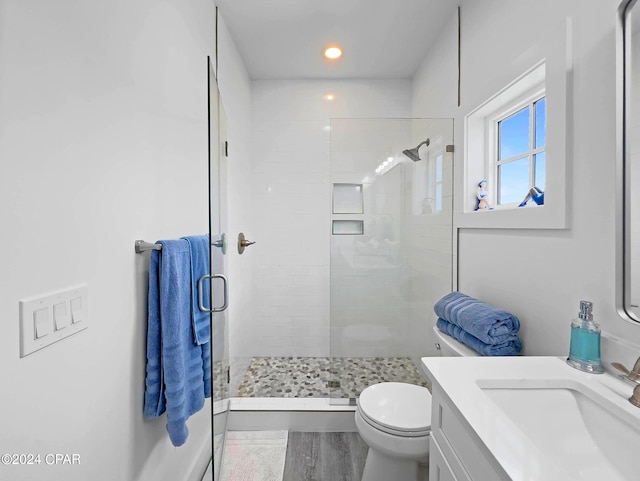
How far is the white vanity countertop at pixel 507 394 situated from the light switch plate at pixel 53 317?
944mm

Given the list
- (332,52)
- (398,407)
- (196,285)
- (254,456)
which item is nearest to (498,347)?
(398,407)

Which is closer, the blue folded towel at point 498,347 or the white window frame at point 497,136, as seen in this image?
the blue folded towel at point 498,347

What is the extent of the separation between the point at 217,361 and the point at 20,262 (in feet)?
2.83

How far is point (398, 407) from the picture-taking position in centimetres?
144

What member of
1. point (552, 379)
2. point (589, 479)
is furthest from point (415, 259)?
point (589, 479)

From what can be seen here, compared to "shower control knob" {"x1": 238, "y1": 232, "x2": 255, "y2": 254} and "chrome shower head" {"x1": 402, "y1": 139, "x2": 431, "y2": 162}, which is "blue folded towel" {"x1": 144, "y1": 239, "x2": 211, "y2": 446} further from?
"chrome shower head" {"x1": 402, "y1": 139, "x2": 431, "y2": 162}

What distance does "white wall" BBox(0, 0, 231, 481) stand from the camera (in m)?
0.62

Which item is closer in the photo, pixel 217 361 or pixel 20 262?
pixel 20 262

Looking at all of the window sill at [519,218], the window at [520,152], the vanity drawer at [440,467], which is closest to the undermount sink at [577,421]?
the vanity drawer at [440,467]

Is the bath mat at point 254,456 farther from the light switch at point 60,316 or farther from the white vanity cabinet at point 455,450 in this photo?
the light switch at point 60,316

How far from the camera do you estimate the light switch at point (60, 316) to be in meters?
0.71

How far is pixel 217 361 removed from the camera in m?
1.33

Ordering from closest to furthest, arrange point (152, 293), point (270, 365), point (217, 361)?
point (152, 293) → point (217, 361) → point (270, 365)

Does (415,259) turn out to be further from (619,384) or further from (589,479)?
(589,479)
